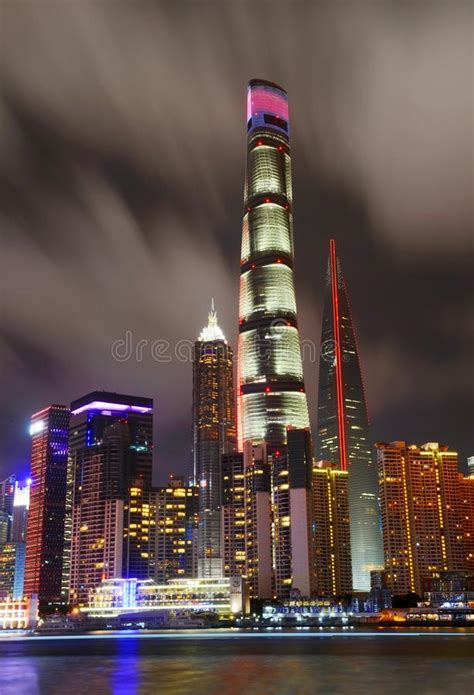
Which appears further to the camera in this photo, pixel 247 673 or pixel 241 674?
pixel 247 673

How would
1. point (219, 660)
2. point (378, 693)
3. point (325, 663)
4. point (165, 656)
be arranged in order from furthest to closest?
point (165, 656), point (219, 660), point (325, 663), point (378, 693)

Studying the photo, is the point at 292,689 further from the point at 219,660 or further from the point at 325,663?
the point at 219,660

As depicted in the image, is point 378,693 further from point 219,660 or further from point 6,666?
point 6,666

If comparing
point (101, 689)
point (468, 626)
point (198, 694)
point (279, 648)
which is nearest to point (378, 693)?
point (198, 694)

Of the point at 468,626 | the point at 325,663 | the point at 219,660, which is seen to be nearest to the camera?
the point at 325,663

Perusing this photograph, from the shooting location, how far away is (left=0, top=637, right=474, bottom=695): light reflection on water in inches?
2005

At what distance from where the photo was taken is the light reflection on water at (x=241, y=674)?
50.9 meters

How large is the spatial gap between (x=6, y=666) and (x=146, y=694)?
3191 cm

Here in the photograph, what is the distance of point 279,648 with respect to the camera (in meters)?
104

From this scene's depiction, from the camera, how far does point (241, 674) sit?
62.1m

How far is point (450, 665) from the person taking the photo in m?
68.9

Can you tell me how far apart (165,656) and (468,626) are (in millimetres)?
131372

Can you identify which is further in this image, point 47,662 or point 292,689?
point 47,662

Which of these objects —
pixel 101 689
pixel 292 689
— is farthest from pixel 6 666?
pixel 292 689
